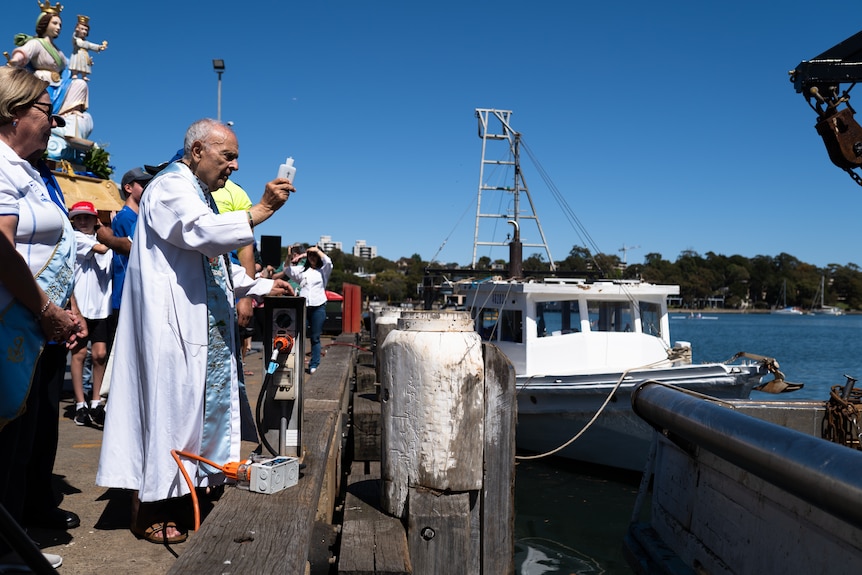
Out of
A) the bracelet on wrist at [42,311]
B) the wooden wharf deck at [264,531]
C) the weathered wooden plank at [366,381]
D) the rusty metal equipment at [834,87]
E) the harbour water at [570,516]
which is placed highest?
the rusty metal equipment at [834,87]

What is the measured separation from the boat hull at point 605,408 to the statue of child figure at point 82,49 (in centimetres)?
795

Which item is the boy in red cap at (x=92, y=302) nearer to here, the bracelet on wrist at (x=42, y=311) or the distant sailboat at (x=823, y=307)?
the bracelet on wrist at (x=42, y=311)

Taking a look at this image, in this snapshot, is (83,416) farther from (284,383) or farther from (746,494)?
(746,494)

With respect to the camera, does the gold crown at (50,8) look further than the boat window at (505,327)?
No

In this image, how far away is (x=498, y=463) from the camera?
336 cm

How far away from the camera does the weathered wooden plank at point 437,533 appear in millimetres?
3107

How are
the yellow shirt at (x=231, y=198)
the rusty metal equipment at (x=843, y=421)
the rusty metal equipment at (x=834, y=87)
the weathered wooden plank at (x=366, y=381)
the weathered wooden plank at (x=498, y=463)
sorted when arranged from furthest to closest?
the weathered wooden plank at (x=366, y=381)
the rusty metal equipment at (x=834, y=87)
the yellow shirt at (x=231, y=198)
the rusty metal equipment at (x=843, y=421)
the weathered wooden plank at (x=498, y=463)

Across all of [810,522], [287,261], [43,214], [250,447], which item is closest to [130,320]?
[43,214]

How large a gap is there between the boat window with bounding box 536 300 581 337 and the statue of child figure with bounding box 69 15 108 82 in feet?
25.4

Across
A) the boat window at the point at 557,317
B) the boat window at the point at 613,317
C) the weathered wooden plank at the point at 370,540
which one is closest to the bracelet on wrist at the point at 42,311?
the weathered wooden plank at the point at 370,540

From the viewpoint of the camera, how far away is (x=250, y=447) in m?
5.05

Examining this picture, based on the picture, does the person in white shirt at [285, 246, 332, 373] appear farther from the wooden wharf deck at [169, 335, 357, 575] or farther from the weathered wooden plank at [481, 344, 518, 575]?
the weathered wooden plank at [481, 344, 518, 575]

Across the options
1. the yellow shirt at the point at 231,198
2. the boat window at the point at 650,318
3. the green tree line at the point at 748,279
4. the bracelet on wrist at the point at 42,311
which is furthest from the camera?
the green tree line at the point at 748,279

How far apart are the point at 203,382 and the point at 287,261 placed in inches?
260
